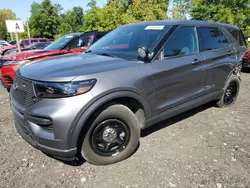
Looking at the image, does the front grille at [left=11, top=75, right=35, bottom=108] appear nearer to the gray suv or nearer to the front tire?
the gray suv

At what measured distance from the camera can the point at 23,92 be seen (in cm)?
256

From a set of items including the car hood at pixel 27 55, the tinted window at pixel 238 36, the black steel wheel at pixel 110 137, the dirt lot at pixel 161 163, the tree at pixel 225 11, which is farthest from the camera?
the tree at pixel 225 11

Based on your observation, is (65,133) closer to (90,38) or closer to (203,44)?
(203,44)

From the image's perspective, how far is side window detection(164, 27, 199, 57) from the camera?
3.18 metres

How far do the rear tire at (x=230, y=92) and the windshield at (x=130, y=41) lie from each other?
2051 mm

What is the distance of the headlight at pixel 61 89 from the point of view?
2.29m

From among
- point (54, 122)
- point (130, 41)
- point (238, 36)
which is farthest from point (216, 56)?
point (54, 122)

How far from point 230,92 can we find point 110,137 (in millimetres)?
3249

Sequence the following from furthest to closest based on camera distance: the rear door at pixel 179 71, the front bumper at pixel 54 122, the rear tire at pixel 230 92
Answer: the rear tire at pixel 230 92 < the rear door at pixel 179 71 < the front bumper at pixel 54 122

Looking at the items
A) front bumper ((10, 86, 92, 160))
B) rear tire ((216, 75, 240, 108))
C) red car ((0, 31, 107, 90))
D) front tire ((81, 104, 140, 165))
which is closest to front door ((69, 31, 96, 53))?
red car ((0, 31, 107, 90))

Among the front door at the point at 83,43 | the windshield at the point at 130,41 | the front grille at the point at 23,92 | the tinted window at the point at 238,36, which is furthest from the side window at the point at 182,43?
the front door at the point at 83,43

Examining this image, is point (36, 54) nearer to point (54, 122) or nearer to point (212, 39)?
point (54, 122)

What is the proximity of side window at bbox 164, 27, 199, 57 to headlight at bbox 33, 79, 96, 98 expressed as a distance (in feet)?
4.42

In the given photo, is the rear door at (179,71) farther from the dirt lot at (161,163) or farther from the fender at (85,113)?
the fender at (85,113)
